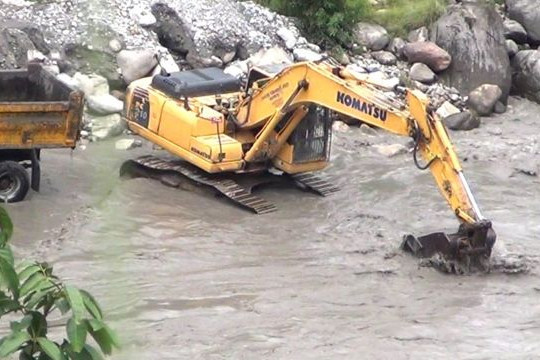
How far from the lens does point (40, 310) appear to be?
261 centimetres

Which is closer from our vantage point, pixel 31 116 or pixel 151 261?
pixel 151 261

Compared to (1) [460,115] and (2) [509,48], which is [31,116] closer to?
(1) [460,115]

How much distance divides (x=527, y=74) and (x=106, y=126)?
22.3 feet

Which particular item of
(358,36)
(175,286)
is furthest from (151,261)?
(358,36)

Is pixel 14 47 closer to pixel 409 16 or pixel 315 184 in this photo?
pixel 315 184

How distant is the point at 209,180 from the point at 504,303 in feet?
12.4

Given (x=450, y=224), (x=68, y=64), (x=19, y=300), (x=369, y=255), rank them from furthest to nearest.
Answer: (x=68, y=64) → (x=450, y=224) → (x=369, y=255) → (x=19, y=300)

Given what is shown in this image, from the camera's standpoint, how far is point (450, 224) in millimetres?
11719

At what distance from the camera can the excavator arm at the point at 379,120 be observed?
33.1ft

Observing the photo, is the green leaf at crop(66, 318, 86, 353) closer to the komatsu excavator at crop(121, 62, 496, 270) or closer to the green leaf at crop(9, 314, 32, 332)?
the green leaf at crop(9, 314, 32, 332)

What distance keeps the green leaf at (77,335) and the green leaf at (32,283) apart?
4.3 inches

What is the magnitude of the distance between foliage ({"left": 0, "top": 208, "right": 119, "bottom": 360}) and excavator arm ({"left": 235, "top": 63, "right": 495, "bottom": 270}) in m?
7.58

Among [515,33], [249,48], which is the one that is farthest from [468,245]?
[515,33]

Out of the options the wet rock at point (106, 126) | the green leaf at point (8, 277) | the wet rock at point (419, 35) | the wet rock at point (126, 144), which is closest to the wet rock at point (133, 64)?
the wet rock at point (106, 126)
